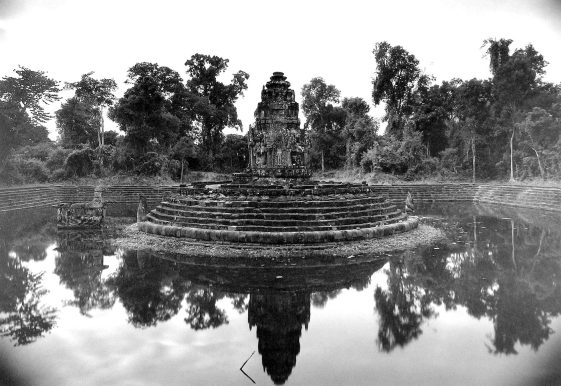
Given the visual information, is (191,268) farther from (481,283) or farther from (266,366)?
(481,283)

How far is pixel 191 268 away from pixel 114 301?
210 cm

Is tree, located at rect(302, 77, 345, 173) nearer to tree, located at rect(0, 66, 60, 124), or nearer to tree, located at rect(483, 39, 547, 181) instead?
tree, located at rect(483, 39, 547, 181)

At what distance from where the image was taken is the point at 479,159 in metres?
35.8

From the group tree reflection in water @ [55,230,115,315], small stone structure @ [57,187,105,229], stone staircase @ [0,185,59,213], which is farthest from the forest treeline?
tree reflection in water @ [55,230,115,315]

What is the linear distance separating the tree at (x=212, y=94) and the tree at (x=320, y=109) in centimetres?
765

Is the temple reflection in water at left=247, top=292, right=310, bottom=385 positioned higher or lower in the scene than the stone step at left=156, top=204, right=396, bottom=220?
lower

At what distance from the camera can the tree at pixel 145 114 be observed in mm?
33906

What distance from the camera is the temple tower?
1568 cm

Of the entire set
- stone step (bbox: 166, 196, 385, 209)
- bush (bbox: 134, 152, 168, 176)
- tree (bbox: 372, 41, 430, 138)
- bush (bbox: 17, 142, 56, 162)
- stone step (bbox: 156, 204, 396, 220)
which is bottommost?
stone step (bbox: 156, 204, 396, 220)

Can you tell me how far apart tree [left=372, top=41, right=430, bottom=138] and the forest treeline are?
0.10 m

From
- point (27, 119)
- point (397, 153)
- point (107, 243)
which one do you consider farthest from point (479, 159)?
point (27, 119)

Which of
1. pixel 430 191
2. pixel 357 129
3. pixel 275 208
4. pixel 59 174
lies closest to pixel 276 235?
pixel 275 208

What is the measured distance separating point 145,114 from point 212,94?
9.39m

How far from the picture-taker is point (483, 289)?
24.1 feet
